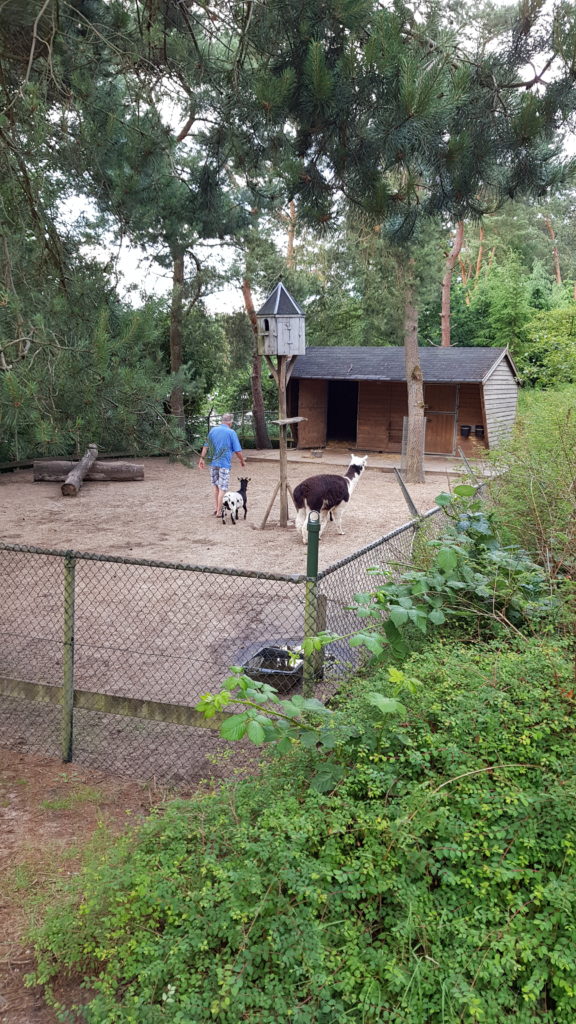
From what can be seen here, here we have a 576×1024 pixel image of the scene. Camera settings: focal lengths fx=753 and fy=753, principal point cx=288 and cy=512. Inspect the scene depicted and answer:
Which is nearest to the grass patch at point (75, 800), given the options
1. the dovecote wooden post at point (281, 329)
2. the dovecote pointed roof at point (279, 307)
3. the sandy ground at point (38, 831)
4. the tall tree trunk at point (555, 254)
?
the sandy ground at point (38, 831)

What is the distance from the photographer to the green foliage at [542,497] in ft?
18.9

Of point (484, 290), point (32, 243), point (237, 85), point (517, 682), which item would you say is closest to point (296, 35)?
point (237, 85)

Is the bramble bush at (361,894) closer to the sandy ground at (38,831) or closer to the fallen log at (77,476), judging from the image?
the sandy ground at (38,831)

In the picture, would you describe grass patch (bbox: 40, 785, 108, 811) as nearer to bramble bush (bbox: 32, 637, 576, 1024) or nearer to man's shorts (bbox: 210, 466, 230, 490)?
bramble bush (bbox: 32, 637, 576, 1024)

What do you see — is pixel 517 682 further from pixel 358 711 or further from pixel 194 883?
pixel 194 883

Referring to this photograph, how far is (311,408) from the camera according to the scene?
28047mm

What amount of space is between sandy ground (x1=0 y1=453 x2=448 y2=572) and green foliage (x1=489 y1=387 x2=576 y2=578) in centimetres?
313

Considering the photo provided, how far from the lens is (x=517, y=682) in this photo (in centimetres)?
400

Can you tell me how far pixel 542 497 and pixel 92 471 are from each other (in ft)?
49.0

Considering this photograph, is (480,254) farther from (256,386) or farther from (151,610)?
(151,610)

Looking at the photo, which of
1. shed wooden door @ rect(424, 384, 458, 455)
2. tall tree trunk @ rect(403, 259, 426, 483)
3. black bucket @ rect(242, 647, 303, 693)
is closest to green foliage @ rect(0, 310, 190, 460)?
black bucket @ rect(242, 647, 303, 693)

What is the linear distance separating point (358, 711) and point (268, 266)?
2203 centimetres

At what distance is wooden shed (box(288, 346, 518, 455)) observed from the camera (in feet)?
81.1

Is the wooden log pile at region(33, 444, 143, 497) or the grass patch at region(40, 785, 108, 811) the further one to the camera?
the wooden log pile at region(33, 444, 143, 497)
